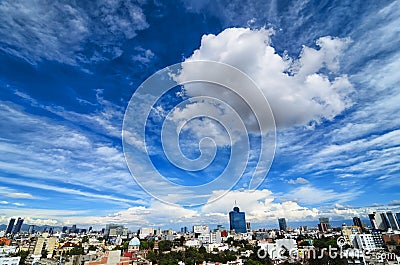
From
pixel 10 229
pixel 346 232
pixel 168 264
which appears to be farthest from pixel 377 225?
pixel 10 229

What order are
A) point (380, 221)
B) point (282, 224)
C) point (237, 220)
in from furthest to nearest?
point (282, 224)
point (237, 220)
point (380, 221)

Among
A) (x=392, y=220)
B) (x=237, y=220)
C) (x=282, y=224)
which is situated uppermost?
(x=237, y=220)

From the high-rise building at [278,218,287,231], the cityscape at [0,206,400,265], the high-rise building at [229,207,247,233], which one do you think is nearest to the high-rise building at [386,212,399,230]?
the cityscape at [0,206,400,265]

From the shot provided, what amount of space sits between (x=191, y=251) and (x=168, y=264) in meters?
3.31

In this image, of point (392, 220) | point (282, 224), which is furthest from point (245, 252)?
point (282, 224)

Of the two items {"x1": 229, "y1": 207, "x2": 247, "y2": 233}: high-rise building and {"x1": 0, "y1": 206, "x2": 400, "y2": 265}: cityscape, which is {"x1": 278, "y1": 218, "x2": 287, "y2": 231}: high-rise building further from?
{"x1": 0, "y1": 206, "x2": 400, "y2": 265}: cityscape

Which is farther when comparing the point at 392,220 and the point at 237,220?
the point at 237,220

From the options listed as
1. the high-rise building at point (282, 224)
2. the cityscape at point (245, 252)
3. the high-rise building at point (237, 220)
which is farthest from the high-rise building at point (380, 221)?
the high-rise building at point (237, 220)

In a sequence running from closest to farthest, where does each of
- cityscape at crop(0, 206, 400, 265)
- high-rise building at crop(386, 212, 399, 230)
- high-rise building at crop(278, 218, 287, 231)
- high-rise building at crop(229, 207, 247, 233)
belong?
1. cityscape at crop(0, 206, 400, 265)
2. high-rise building at crop(386, 212, 399, 230)
3. high-rise building at crop(229, 207, 247, 233)
4. high-rise building at crop(278, 218, 287, 231)

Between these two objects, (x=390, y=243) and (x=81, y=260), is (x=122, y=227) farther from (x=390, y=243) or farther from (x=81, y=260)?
(x=390, y=243)

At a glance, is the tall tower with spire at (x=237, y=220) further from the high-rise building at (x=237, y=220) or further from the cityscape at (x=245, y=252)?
the cityscape at (x=245, y=252)

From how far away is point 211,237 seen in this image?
18.5 m

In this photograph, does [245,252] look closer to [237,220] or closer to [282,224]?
[237,220]

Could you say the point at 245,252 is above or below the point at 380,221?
below
